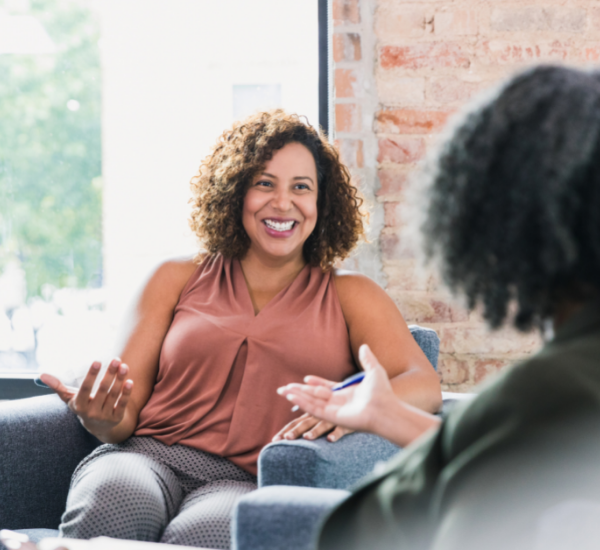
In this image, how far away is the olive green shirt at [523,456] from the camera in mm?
489

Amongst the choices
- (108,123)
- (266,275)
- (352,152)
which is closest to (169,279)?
(266,275)

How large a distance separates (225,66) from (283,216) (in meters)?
0.77

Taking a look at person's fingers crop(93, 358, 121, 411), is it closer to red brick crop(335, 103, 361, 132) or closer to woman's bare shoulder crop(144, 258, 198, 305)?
woman's bare shoulder crop(144, 258, 198, 305)

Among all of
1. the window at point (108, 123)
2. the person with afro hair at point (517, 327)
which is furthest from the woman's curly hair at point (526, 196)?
the window at point (108, 123)

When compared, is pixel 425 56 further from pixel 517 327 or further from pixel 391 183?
pixel 517 327

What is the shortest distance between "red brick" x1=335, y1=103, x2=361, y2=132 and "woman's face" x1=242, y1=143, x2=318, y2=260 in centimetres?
31

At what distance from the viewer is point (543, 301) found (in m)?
0.57

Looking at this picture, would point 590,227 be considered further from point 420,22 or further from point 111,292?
point 111,292

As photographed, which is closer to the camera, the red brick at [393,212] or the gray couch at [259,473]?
the gray couch at [259,473]

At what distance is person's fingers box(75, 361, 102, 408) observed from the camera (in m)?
1.27

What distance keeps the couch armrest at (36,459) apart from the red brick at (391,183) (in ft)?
3.50

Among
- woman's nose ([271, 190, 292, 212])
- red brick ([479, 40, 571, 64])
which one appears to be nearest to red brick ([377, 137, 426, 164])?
red brick ([479, 40, 571, 64])

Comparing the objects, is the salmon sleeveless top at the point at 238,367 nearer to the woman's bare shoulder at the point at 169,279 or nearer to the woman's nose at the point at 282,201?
the woman's bare shoulder at the point at 169,279

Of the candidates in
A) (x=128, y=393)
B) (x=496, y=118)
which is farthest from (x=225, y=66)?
(x=496, y=118)
